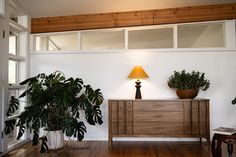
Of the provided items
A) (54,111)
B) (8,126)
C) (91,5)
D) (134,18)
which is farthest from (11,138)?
(134,18)

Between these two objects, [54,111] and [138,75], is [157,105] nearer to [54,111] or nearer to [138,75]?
[138,75]

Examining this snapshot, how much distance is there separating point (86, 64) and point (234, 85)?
9.42ft

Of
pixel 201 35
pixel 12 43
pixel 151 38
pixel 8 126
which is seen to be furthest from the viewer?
pixel 151 38

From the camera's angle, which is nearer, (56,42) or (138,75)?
(138,75)

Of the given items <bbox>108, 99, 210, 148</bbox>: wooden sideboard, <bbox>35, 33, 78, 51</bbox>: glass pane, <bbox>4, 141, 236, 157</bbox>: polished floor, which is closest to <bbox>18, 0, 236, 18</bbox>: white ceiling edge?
<bbox>35, 33, 78, 51</bbox>: glass pane

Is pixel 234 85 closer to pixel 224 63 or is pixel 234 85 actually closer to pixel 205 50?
pixel 224 63

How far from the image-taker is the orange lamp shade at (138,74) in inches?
140

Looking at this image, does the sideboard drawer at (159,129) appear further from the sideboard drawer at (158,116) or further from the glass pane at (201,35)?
the glass pane at (201,35)

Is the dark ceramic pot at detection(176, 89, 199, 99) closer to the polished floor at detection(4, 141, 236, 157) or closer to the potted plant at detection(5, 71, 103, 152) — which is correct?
the polished floor at detection(4, 141, 236, 157)

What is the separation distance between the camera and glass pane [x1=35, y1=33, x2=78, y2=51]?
4.16m

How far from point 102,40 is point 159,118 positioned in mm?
2021

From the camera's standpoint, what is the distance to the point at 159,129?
3.35 m

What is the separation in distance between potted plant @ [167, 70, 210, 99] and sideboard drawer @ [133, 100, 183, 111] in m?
0.22

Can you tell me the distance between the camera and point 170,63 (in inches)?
152
